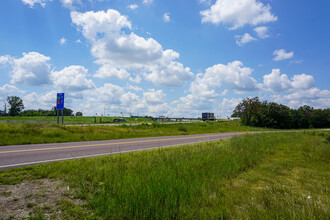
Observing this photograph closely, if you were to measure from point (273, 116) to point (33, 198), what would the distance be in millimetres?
80607

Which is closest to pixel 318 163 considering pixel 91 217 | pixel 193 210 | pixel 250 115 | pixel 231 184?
pixel 231 184

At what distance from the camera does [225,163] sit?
22.7 ft

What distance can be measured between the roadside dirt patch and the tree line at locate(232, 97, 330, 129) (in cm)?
6603

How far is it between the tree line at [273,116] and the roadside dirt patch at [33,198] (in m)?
66.0

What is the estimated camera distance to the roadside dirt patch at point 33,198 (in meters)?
3.49

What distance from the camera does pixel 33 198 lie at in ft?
13.2

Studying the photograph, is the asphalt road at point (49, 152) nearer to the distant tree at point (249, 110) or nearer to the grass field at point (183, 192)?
the grass field at point (183, 192)

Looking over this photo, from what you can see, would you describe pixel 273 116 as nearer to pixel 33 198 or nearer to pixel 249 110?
pixel 249 110

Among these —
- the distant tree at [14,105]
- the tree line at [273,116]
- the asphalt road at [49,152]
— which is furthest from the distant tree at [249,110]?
the distant tree at [14,105]

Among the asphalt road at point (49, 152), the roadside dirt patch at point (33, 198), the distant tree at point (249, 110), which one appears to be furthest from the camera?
the distant tree at point (249, 110)

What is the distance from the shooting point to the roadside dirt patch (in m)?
3.49

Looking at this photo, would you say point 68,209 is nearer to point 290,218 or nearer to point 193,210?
point 193,210

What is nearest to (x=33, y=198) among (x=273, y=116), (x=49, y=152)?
(x=49, y=152)

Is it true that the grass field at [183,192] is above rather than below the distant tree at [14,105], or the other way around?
below
